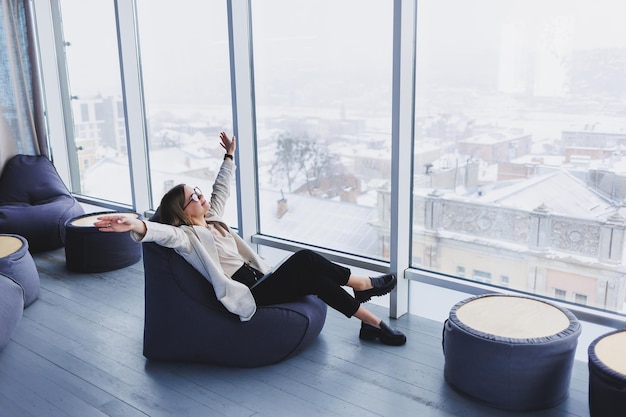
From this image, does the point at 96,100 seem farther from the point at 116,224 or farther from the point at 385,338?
the point at 385,338

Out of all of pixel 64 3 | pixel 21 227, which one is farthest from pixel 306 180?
pixel 64 3

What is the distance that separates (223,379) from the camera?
2834 millimetres

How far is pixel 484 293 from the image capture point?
3195mm

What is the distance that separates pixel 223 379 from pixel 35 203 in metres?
3.51

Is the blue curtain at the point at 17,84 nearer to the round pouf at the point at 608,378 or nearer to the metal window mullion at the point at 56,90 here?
the metal window mullion at the point at 56,90

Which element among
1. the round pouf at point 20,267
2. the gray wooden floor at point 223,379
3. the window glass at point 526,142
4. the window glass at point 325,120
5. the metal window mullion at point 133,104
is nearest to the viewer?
the gray wooden floor at point 223,379

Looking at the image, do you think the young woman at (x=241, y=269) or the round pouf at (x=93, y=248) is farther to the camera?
the round pouf at (x=93, y=248)

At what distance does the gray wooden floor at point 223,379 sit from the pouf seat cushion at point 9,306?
0.10m

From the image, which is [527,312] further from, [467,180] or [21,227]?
[21,227]

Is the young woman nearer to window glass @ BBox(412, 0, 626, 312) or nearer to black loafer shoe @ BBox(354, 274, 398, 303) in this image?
black loafer shoe @ BBox(354, 274, 398, 303)

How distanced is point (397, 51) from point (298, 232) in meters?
1.55

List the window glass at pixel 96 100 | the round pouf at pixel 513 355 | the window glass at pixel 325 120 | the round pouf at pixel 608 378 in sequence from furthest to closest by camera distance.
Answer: the window glass at pixel 96 100
the window glass at pixel 325 120
the round pouf at pixel 513 355
the round pouf at pixel 608 378

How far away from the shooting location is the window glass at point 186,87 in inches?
175

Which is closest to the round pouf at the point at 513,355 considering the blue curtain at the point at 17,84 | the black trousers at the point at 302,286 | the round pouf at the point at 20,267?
the black trousers at the point at 302,286
